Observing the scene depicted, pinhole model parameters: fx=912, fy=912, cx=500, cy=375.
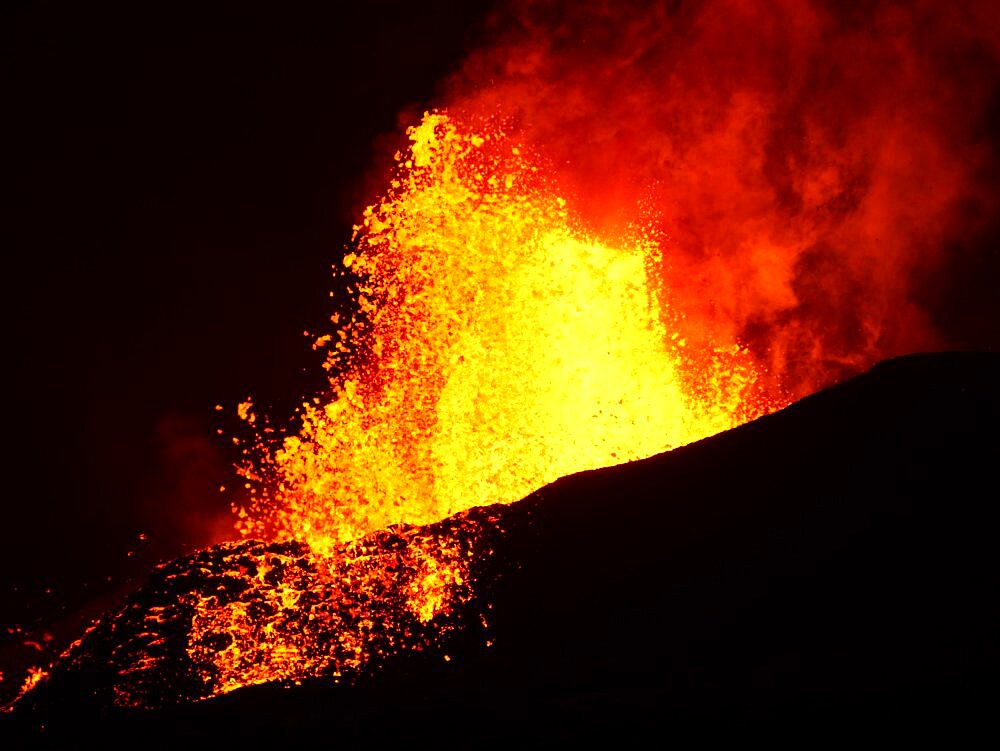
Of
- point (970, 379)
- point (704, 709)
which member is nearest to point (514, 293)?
point (970, 379)

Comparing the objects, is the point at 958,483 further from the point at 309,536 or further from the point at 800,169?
the point at 800,169

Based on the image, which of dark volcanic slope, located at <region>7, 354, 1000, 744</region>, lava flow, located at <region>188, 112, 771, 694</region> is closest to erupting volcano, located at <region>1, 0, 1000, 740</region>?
lava flow, located at <region>188, 112, 771, 694</region>

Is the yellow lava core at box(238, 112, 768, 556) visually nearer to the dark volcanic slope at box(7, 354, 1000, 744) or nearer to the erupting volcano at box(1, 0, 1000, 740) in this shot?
the erupting volcano at box(1, 0, 1000, 740)

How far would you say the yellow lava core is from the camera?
15109 mm

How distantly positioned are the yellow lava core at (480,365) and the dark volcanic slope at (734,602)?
683 centimetres

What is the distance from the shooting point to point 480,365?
51.8ft

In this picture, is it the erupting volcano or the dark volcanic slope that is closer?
the dark volcanic slope

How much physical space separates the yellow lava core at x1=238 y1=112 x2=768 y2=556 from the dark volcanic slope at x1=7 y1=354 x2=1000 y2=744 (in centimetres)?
683

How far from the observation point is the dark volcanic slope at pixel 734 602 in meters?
5.05

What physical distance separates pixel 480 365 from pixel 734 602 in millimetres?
9939

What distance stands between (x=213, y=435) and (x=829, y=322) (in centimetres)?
1199

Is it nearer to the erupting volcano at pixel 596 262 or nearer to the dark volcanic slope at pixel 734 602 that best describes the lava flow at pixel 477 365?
the erupting volcano at pixel 596 262

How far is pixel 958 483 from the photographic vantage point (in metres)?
6.52

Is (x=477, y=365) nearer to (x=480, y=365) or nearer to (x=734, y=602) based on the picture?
(x=480, y=365)
